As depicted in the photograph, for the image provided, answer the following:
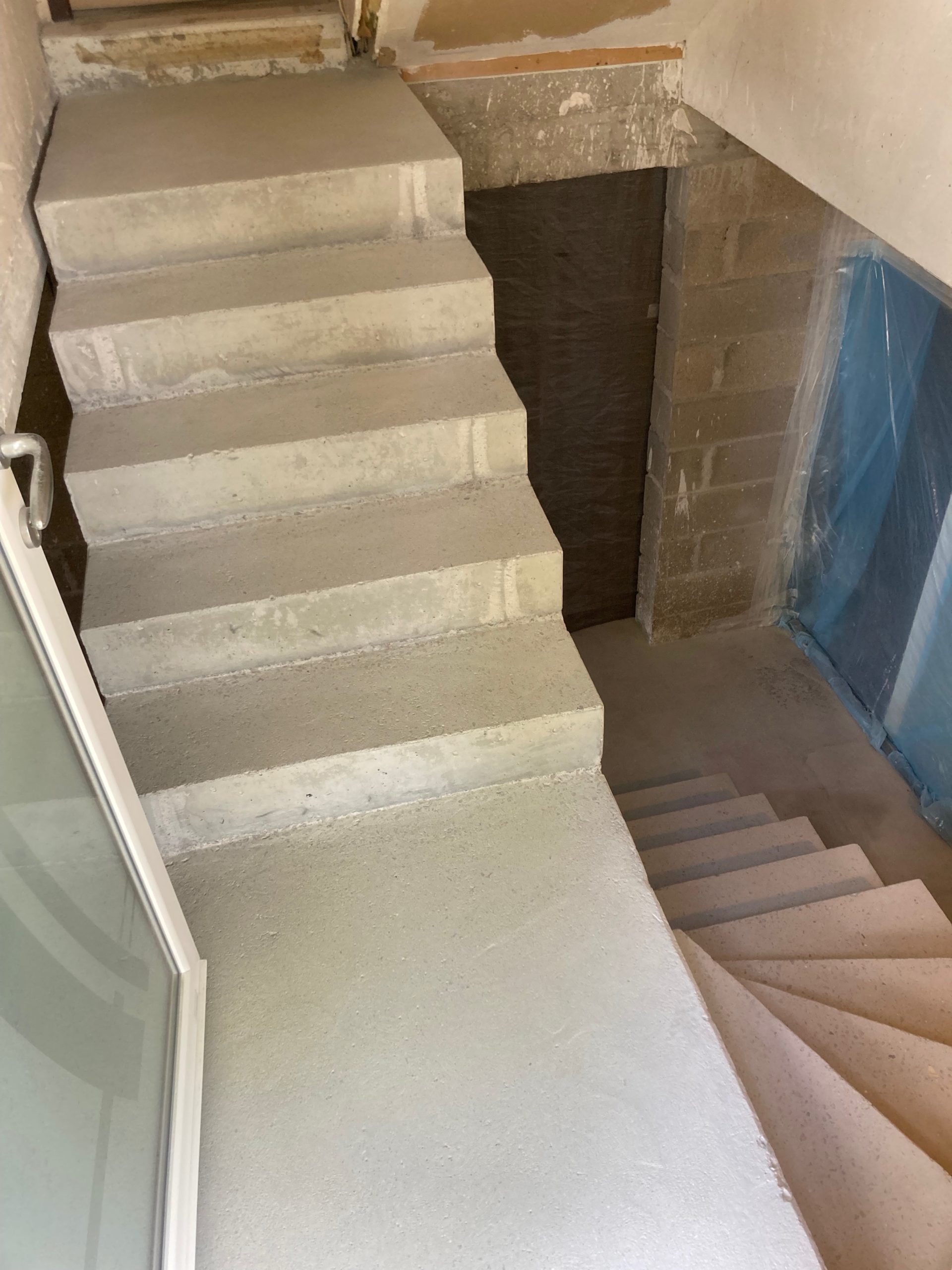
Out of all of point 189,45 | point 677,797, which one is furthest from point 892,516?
point 189,45

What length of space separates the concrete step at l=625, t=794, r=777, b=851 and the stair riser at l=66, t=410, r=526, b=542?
63.2 inches

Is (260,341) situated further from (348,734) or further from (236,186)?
(348,734)

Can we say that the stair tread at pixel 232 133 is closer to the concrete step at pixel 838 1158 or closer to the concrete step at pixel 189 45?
the concrete step at pixel 189 45

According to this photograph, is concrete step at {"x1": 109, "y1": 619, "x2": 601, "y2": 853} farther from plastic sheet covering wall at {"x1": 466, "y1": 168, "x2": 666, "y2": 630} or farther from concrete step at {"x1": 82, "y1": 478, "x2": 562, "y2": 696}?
plastic sheet covering wall at {"x1": 466, "y1": 168, "x2": 666, "y2": 630}

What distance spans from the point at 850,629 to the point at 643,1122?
9.46 ft

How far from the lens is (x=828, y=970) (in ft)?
7.70

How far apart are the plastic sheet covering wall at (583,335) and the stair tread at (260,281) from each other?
3.43 feet

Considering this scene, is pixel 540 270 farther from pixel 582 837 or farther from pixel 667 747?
pixel 582 837

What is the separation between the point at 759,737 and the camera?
3920 millimetres

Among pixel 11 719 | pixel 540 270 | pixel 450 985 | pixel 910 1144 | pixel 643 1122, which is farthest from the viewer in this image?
pixel 540 270

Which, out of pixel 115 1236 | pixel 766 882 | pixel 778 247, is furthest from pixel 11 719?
pixel 778 247

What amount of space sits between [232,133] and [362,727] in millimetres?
1543

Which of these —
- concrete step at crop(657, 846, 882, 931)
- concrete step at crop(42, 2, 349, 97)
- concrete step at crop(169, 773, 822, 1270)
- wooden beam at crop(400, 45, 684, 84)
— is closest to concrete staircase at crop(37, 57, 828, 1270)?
concrete step at crop(169, 773, 822, 1270)

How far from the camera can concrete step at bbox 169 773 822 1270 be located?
Answer: 4.56 feet
